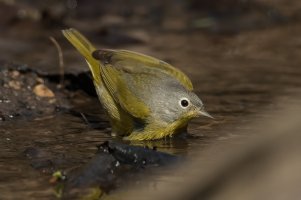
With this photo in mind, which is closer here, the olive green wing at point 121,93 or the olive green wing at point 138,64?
the olive green wing at point 121,93

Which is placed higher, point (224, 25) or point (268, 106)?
point (224, 25)

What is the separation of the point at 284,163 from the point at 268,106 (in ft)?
17.4

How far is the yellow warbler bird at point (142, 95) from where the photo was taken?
19.6 feet

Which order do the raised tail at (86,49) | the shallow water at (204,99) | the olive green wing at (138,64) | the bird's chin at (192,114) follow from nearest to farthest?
the shallow water at (204,99), the bird's chin at (192,114), the olive green wing at (138,64), the raised tail at (86,49)

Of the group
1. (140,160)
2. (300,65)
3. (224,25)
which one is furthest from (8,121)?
(224,25)

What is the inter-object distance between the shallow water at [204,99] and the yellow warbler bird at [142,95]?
14 centimetres

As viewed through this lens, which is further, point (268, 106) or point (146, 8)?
point (146, 8)

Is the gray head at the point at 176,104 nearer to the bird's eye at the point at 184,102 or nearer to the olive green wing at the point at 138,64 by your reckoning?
the bird's eye at the point at 184,102

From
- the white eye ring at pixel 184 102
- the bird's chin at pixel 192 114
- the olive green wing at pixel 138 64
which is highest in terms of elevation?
the olive green wing at pixel 138 64

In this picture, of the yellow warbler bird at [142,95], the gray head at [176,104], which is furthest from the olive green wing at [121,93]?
the gray head at [176,104]

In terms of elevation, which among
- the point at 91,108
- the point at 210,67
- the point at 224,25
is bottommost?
the point at 91,108

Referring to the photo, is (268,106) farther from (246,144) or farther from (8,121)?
(246,144)

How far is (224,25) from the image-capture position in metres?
11.3

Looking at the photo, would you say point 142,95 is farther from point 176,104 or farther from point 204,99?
point 204,99
